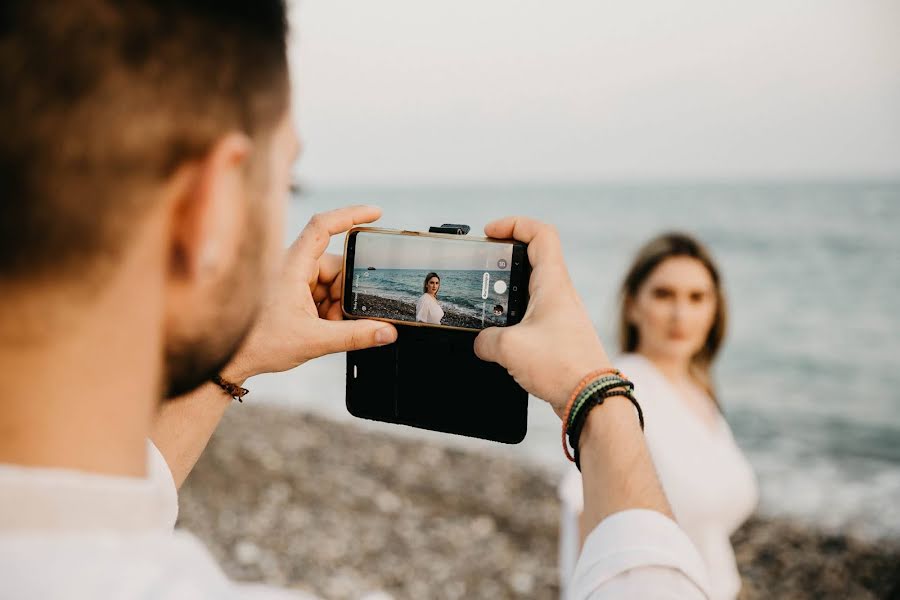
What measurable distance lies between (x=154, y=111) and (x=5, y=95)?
0.16m

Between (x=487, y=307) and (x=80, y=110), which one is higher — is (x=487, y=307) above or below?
below

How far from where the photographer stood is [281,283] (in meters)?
2.11

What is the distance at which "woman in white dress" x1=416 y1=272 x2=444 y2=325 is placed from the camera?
7.32 feet

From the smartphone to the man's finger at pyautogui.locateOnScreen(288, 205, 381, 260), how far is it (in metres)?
0.08

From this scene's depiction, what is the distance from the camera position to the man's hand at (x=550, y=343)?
1.76 m

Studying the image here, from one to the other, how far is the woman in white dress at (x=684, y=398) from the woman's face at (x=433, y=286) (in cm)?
219

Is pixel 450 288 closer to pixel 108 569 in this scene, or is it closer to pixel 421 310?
pixel 421 310

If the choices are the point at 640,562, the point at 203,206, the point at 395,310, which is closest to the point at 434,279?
the point at 395,310

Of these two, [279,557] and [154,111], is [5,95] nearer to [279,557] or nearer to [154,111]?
[154,111]

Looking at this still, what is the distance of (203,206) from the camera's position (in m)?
0.95

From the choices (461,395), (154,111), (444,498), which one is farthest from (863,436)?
(154,111)

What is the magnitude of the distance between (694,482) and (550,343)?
2.91 metres

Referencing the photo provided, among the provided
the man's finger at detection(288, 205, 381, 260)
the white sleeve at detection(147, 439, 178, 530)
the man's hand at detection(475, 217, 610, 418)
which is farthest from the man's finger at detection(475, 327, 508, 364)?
the white sleeve at detection(147, 439, 178, 530)

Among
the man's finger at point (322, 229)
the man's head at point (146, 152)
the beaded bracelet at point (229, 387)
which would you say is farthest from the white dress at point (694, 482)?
the man's head at point (146, 152)
